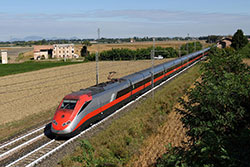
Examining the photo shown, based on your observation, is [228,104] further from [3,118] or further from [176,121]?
[3,118]

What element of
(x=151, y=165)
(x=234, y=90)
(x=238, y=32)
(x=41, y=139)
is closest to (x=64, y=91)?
(x=41, y=139)

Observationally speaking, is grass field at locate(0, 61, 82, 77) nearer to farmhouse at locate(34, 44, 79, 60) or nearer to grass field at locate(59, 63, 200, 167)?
farmhouse at locate(34, 44, 79, 60)

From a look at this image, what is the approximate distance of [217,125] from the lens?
27.7ft

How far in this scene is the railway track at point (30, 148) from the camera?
14.3 meters

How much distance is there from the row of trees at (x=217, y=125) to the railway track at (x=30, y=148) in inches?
349

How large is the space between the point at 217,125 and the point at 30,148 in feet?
39.8

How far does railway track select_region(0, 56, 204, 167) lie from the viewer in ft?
46.8

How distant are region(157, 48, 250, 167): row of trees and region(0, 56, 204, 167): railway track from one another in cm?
886

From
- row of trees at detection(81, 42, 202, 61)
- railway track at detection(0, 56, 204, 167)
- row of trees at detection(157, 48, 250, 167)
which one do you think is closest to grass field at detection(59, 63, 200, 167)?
railway track at detection(0, 56, 204, 167)

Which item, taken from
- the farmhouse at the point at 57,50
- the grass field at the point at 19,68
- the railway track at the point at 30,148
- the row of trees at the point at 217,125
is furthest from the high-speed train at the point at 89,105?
the farmhouse at the point at 57,50

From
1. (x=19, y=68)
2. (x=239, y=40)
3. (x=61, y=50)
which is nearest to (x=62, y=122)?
(x=19, y=68)

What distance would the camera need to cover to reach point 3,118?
24.3 meters

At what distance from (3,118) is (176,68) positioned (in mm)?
30429

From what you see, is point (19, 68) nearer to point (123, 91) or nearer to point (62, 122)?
point (123, 91)
